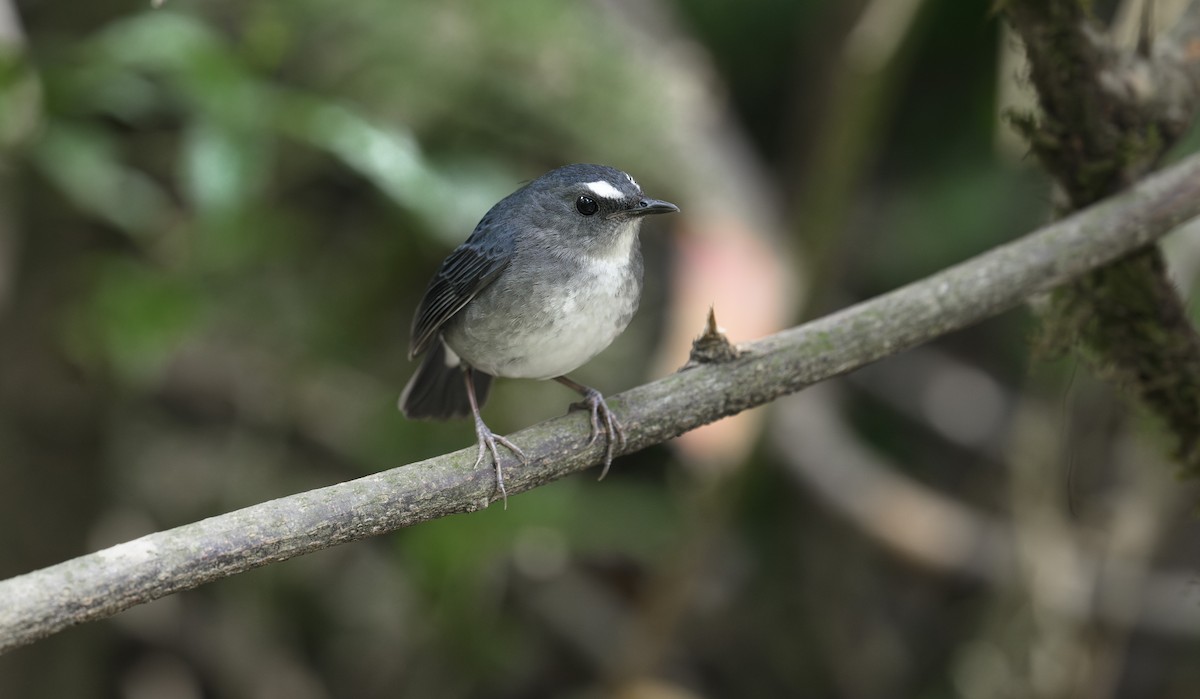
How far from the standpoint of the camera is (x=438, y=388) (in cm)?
348

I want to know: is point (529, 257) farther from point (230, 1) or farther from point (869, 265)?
point (869, 265)

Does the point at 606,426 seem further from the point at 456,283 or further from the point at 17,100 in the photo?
the point at 17,100

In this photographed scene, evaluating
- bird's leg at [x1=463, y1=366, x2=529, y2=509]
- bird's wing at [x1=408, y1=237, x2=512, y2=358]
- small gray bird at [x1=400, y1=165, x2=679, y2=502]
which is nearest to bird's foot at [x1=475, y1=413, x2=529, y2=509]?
bird's leg at [x1=463, y1=366, x2=529, y2=509]

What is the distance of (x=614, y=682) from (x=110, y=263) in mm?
2451

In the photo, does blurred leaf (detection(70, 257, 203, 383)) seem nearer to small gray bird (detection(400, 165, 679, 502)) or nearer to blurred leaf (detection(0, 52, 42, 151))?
blurred leaf (detection(0, 52, 42, 151))

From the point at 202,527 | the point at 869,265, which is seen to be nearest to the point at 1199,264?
the point at 869,265

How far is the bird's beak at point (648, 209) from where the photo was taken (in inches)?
111

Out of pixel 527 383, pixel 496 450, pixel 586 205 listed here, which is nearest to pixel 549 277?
pixel 586 205

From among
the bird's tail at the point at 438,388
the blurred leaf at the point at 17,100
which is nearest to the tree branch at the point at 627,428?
the bird's tail at the point at 438,388

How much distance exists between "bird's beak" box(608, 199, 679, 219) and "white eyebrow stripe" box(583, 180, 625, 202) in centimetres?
4

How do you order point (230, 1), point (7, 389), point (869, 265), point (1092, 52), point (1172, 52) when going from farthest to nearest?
point (869, 265) → point (230, 1) → point (7, 389) → point (1172, 52) → point (1092, 52)

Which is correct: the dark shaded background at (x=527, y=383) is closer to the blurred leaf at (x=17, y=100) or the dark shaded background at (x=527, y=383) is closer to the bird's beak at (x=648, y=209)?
the blurred leaf at (x=17, y=100)

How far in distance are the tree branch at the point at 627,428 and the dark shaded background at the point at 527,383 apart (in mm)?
532

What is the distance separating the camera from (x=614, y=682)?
14.3ft
